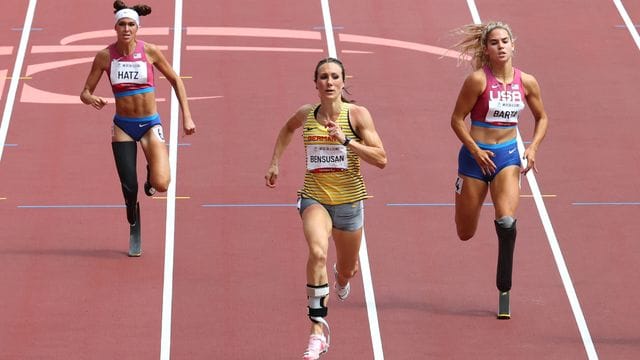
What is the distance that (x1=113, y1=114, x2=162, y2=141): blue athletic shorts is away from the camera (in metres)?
15.3

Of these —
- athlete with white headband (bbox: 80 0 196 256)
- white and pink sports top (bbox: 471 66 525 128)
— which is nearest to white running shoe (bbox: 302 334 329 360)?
white and pink sports top (bbox: 471 66 525 128)

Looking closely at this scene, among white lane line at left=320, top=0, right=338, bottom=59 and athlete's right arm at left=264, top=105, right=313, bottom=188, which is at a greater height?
white lane line at left=320, top=0, right=338, bottom=59

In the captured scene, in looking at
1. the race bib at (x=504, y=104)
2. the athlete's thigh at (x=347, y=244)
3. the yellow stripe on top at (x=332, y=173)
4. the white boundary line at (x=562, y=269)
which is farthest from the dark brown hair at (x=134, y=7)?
the white boundary line at (x=562, y=269)

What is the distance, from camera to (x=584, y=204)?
54.6 ft

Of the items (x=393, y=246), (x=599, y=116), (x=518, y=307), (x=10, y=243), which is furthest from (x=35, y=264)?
(x=599, y=116)

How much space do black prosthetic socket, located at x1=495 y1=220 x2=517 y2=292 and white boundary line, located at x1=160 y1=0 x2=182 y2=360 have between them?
2583 mm

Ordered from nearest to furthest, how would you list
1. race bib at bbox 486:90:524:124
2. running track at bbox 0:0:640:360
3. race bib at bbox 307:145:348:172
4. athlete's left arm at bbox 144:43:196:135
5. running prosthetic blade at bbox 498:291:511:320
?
race bib at bbox 307:145:348:172 → race bib at bbox 486:90:524:124 → running track at bbox 0:0:640:360 → running prosthetic blade at bbox 498:291:511:320 → athlete's left arm at bbox 144:43:196:135

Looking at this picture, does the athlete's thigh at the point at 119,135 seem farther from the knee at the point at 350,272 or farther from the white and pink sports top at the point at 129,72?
the knee at the point at 350,272

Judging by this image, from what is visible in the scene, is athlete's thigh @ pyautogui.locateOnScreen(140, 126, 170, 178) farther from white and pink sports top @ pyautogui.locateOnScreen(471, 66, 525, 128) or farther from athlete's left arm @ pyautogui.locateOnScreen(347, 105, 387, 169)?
white and pink sports top @ pyautogui.locateOnScreen(471, 66, 525, 128)

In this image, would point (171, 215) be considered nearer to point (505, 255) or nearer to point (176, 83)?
point (176, 83)

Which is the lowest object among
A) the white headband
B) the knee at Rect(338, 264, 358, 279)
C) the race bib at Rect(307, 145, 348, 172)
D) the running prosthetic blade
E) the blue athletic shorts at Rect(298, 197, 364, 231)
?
the running prosthetic blade

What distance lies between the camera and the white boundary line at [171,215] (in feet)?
46.0

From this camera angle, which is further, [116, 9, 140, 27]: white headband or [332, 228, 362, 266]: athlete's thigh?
[116, 9, 140, 27]: white headband

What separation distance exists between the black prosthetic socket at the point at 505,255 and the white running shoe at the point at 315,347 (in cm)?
182
